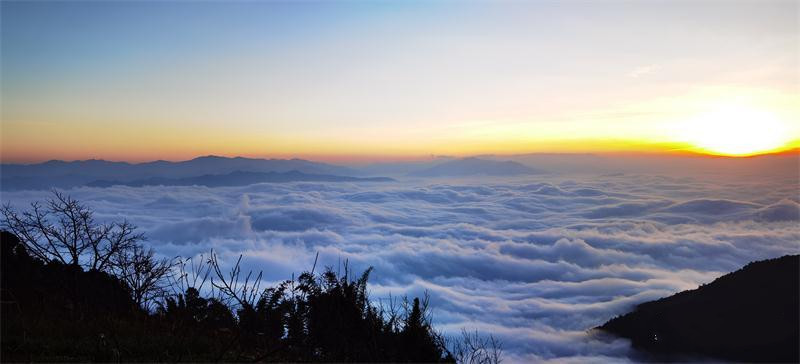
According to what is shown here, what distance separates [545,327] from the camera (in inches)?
3428

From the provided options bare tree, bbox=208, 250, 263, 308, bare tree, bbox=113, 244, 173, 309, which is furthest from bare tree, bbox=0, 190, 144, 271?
bare tree, bbox=208, 250, 263, 308

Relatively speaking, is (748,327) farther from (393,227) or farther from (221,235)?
(221,235)

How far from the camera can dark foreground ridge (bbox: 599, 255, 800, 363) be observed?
56.6 meters

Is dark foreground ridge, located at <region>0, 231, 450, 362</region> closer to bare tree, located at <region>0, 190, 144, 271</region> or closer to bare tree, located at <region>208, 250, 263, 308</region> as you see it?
bare tree, located at <region>208, 250, 263, 308</region>

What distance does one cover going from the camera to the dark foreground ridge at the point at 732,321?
5662 cm

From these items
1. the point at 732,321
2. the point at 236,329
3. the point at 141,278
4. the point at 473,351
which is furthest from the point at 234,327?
the point at 732,321

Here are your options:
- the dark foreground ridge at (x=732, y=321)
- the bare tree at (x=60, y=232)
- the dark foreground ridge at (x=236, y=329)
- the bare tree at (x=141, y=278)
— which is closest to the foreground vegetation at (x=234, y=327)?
the dark foreground ridge at (x=236, y=329)

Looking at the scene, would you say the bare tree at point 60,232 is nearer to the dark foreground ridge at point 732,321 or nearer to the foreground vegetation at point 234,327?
the foreground vegetation at point 234,327

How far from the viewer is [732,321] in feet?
203

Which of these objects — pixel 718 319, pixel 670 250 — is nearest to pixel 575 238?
pixel 670 250

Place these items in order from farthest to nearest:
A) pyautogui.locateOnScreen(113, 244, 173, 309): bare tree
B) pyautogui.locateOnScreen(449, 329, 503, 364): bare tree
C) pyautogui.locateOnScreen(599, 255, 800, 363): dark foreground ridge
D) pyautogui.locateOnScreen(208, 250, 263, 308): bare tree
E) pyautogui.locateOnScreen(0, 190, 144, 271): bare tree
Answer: pyautogui.locateOnScreen(599, 255, 800, 363): dark foreground ridge, pyautogui.locateOnScreen(0, 190, 144, 271): bare tree, pyautogui.locateOnScreen(113, 244, 173, 309): bare tree, pyautogui.locateOnScreen(449, 329, 503, 364): bare tree, pyautogui.locateOnScreen(208, 250, 263, 308): bare tree

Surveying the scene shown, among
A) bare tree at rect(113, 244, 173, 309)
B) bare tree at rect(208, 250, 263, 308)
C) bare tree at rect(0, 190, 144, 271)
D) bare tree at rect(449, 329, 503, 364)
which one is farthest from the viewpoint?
bare tree at rect(0, 190, 144, 271)

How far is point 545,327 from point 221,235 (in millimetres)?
126997

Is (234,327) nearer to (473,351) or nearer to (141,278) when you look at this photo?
(473,351)
